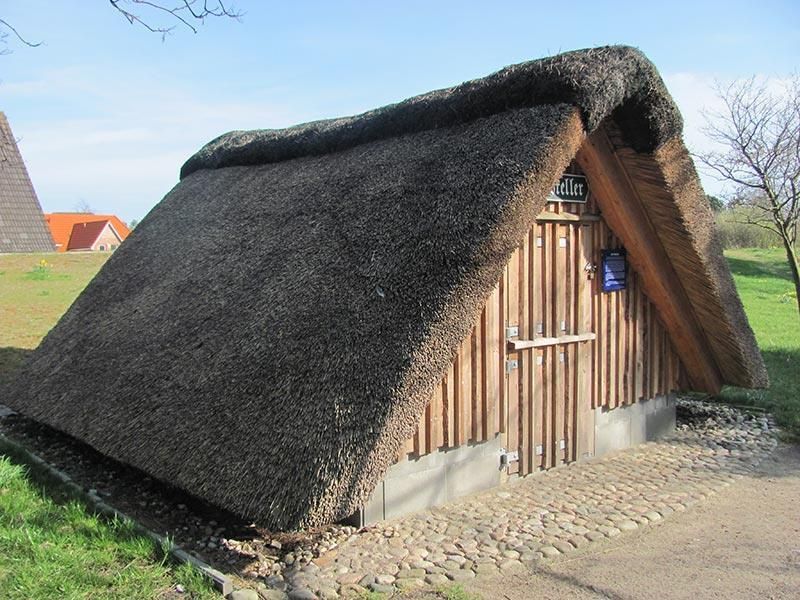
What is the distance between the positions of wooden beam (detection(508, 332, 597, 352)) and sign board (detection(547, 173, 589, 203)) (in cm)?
143

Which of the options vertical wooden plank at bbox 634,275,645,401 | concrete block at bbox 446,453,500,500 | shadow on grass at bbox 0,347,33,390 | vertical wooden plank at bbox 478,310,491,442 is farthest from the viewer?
shadow on grass at bbox 0,347,33,390

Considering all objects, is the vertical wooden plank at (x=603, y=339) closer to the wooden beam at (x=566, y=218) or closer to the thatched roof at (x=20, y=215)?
the wooden beam at (x=566, y=218)

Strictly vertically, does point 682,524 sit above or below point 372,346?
below

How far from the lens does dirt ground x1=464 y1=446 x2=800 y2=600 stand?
4.38 meters

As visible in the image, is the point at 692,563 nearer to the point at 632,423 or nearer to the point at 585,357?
the point at 585,357

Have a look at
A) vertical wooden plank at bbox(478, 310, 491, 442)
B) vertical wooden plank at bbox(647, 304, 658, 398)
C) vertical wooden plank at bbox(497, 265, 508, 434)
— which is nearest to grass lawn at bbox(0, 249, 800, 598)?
vertical wooden plank at bbox(647, 304, 658, 398)

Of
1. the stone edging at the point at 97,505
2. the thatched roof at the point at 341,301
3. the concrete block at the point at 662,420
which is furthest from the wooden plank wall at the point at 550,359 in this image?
the stone edging at the point at 97,505

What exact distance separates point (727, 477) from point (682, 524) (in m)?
1.52

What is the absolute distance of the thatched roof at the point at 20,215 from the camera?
2544 centimetres

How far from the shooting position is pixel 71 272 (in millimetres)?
24391

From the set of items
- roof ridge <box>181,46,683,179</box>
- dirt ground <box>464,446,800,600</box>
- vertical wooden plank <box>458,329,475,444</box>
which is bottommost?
dirt ground <box>464,446,800,600</box>

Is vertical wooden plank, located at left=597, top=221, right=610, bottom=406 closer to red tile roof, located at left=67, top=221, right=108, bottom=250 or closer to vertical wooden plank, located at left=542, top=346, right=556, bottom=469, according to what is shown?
vertical wooden plank, located at left=542, top=346, right=556, bottom=469

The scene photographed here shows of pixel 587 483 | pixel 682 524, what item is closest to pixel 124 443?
pixel 587 483

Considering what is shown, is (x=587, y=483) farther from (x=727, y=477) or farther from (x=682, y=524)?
(x=727, y=477)
